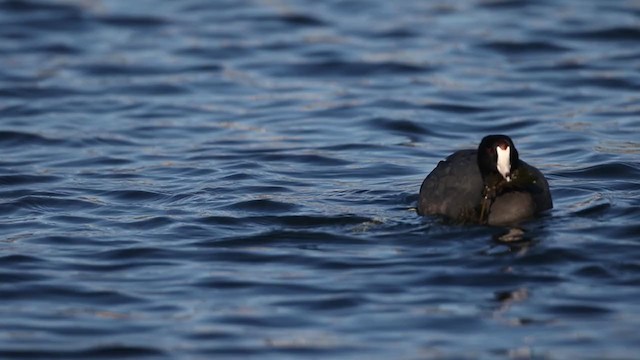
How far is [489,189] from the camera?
8.53 m

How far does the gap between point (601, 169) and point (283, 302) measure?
366 cm

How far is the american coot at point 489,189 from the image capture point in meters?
8.39

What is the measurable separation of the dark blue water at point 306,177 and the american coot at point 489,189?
0.49 ft

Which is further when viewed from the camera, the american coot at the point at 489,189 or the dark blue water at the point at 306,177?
the american coot at the point at 489,189

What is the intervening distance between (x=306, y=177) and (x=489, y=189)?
202 centimetres

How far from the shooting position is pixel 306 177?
10.2 m

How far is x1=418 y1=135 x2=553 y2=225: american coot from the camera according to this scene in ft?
27.5

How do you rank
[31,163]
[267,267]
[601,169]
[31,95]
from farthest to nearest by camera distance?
1. [31,95]
2. [31,163]
3. [601,169]
4. [267,267]

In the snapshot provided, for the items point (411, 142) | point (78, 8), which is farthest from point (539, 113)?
point (78, 8)

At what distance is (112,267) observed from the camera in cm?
784

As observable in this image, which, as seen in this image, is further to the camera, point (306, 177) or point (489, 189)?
point (306, 177)

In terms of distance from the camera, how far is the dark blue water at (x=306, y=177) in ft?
22.1

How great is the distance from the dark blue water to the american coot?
0.49 feet

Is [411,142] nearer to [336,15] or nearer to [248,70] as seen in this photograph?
[248,70]
